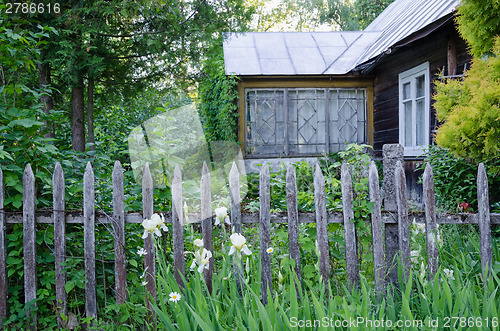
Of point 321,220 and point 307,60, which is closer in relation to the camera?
point 321,220

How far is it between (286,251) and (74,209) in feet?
5.45

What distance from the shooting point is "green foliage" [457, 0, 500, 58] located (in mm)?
3582

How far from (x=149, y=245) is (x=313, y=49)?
8.62 m

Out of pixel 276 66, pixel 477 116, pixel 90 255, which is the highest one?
pixel 276 66

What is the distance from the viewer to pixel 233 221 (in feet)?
9.84

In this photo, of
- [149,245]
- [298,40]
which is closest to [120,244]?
[149,245]

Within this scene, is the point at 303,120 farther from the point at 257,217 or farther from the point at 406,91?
the point at 257,217

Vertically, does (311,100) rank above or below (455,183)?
above

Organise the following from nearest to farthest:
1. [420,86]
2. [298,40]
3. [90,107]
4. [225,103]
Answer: [90,107]
[420,86]
[225,103]
[298,40]

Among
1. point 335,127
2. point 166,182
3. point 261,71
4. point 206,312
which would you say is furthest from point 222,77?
point 206,312

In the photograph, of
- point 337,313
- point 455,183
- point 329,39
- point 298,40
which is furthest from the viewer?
point 329,39

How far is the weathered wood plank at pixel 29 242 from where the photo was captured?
300 centimetres

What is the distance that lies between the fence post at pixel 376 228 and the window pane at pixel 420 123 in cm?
530

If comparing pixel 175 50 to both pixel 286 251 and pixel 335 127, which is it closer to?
pixel 286 251
